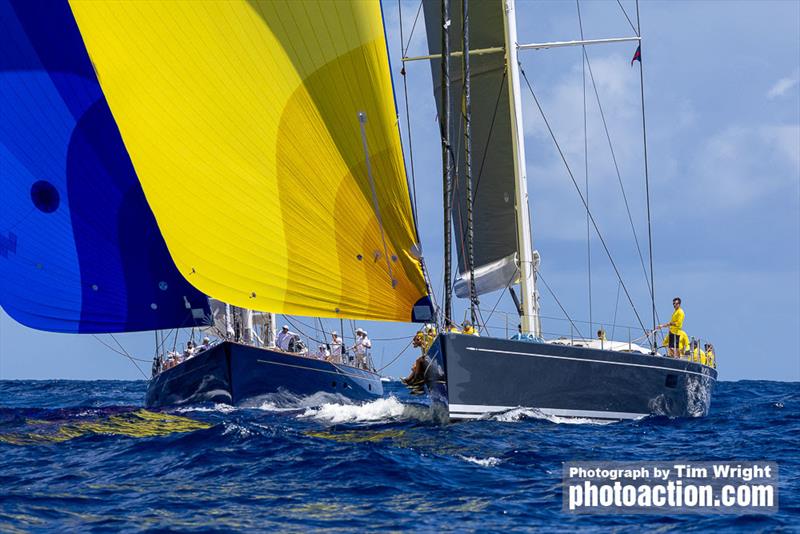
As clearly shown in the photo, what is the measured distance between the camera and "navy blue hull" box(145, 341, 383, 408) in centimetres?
2412

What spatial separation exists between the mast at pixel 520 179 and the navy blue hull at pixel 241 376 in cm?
608

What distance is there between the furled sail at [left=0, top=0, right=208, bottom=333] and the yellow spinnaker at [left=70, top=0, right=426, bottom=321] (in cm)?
586

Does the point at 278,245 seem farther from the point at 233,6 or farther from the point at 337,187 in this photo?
the point at 233,6

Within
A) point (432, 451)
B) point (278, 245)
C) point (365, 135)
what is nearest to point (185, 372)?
point (278, 245)

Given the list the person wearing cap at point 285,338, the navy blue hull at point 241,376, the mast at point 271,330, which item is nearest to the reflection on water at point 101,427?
the navy blue hull at point 241,376

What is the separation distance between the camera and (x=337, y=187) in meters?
18.4

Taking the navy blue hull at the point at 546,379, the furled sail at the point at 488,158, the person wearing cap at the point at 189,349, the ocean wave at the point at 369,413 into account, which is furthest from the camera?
the person wearing cap at the point at 189,349

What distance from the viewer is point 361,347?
29.9 meters

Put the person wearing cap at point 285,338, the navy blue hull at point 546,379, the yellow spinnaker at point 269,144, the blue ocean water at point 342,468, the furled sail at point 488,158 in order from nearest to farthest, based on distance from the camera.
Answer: the blue ocean water at point 342,468
the navy blue hull at point 546,379
the yellow spinnaker at point 269,144
the furled sail at point 488,158
the person wearing cap at point 285,338

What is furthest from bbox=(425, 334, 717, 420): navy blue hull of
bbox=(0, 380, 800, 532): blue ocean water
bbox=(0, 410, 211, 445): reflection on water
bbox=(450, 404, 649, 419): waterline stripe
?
bbox=(0, 410, 211, 445): reflection on water

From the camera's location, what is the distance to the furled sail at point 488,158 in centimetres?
2264

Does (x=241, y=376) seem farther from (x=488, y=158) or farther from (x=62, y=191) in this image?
(x=488, y=158)

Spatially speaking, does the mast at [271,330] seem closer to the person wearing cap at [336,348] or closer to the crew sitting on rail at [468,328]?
the person wearing cap at [336,348]

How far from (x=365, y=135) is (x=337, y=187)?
3.30ft
